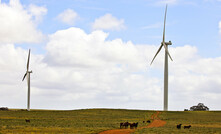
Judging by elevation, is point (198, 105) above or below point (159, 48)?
below

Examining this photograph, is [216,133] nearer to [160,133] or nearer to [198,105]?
[160,133]

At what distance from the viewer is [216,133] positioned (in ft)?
176

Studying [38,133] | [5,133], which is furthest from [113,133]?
[5,133]

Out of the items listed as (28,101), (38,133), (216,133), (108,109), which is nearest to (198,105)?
(108,109)

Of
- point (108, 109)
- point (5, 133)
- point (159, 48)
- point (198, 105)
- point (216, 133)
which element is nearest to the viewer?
point (5, 133)

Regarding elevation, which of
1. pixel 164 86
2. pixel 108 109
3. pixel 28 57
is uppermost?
pixel 28 57

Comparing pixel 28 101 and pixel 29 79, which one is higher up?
pixel 29 79

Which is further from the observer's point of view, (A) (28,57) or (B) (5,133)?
(A) (28,57)

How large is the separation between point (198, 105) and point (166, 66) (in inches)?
2294

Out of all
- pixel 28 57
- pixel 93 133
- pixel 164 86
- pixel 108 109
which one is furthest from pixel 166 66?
pixel 93 133

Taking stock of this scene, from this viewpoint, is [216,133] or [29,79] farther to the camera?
[29,79]

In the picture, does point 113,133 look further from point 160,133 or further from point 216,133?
point 216,133

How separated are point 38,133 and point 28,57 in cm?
8419

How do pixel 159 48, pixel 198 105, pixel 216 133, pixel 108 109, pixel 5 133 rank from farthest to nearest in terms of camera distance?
pixel 198 105
pixel 108 109
pixel 159 48
pixel 216 133
pixel 5 133
